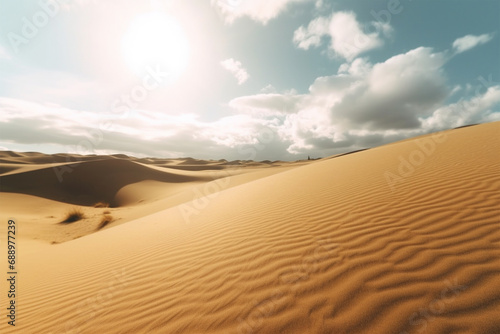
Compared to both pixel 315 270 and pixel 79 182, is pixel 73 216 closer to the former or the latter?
pixel 79 182

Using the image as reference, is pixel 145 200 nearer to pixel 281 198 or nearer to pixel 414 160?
pixel 281 198

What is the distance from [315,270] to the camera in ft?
8.83

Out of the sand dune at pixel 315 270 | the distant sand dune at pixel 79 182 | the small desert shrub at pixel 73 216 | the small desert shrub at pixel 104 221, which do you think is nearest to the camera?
the sand dune at pixel 315 270

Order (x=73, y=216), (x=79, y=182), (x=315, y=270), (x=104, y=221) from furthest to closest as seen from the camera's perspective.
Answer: (x=79, y=182)
(x=73, y=216)
(x=104, y=221)
(x=315, y=270)

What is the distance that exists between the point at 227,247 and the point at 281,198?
122 inches

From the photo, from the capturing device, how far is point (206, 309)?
8.27 ft

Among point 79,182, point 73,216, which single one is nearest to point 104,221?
point 73,216

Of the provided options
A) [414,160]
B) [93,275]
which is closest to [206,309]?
[93,275]

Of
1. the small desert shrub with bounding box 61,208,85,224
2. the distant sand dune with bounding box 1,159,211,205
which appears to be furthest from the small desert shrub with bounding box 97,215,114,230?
the distant sand dune with bounding box 1,159,211,205

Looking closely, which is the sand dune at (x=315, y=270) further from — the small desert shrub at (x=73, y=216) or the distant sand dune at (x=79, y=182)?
the distant sand dune at (x=79, y=182)

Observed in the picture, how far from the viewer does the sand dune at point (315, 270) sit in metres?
2.03

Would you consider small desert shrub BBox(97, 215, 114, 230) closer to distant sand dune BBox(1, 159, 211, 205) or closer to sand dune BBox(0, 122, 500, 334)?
sand dune BBox(0, 122, 500, 334)

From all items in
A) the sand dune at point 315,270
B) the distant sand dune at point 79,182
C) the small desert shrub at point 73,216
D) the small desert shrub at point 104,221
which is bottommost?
the small desert shrub at point 104,221

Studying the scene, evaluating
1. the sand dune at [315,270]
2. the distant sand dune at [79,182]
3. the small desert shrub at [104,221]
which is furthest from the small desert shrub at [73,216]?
the sand dune at [315,270]
